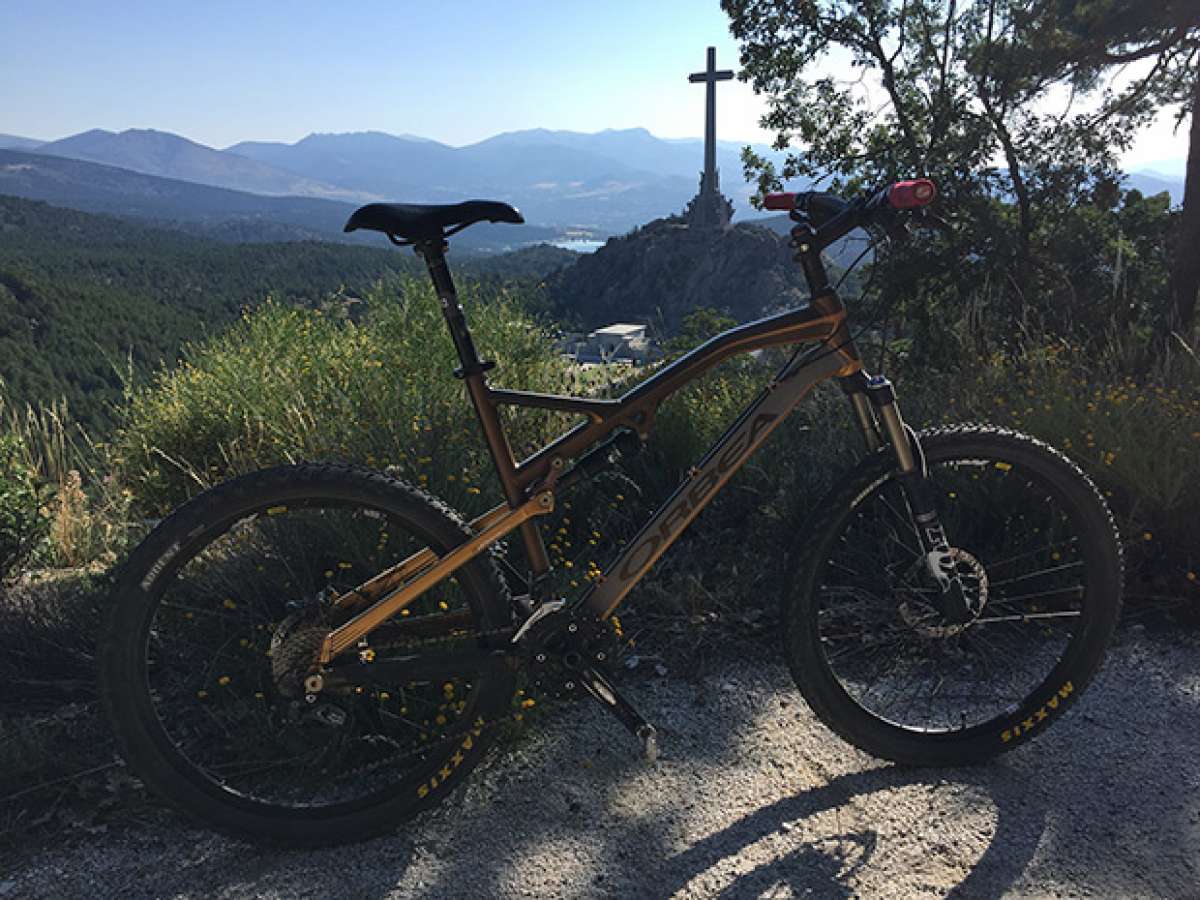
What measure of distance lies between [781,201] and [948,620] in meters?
1.22

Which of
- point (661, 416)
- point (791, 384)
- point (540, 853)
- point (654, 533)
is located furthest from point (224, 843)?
point (661, 416)

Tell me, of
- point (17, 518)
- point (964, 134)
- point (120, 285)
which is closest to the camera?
point (17, 518)

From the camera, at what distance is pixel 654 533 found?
213 centimetres

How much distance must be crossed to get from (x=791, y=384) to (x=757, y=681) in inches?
45.9

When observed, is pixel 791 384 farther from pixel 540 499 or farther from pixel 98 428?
pixel 98 428

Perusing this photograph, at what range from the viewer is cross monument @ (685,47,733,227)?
18.6 meters

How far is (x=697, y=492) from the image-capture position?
2119 mm

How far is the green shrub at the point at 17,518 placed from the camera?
3631mm

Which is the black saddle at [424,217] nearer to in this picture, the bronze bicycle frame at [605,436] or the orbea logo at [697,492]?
the bronze bicycle frame at [605,436]

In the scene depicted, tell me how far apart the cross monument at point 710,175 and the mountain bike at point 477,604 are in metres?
12.7

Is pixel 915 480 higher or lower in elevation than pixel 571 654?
higher

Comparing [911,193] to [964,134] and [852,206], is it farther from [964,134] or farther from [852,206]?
[964,134]

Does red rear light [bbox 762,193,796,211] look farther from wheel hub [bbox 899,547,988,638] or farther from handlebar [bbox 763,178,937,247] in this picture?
wheel hub [bbox 899,547,988,638]

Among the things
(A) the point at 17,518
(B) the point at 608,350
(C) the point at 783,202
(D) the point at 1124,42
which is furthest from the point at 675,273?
(C) the point at 783,202
